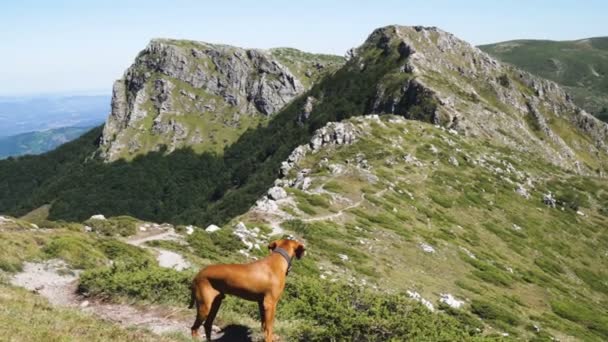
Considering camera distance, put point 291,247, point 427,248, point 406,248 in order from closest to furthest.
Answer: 1. point 291,247
2. point 406,248
3. point 427,248

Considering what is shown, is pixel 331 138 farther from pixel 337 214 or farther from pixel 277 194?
pixel 337 214

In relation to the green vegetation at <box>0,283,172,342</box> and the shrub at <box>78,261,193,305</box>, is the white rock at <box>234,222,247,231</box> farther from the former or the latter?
the green vegetation at <box>0,283,172,342</box>

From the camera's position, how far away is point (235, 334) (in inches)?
562

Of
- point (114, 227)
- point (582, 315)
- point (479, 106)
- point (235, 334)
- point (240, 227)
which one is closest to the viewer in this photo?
point (235, 334)

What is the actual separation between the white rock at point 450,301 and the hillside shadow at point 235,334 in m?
26.4

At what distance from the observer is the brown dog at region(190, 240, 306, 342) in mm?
11891

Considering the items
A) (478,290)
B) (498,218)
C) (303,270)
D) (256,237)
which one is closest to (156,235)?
(256,237)

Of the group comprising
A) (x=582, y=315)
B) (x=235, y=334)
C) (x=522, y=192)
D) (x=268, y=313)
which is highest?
(x=268, y=313)

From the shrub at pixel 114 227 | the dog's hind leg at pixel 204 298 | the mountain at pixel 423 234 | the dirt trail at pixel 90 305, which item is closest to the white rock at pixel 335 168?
the mountain at pixel 423 234

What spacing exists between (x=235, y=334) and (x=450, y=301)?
91.5ft

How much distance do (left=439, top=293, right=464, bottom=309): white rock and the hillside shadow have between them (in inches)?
1040

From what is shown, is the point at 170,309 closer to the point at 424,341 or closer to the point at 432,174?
the point at 424,341

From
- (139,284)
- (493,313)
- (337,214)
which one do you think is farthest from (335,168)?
(139,284)

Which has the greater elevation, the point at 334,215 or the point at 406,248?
the point at 334,215
